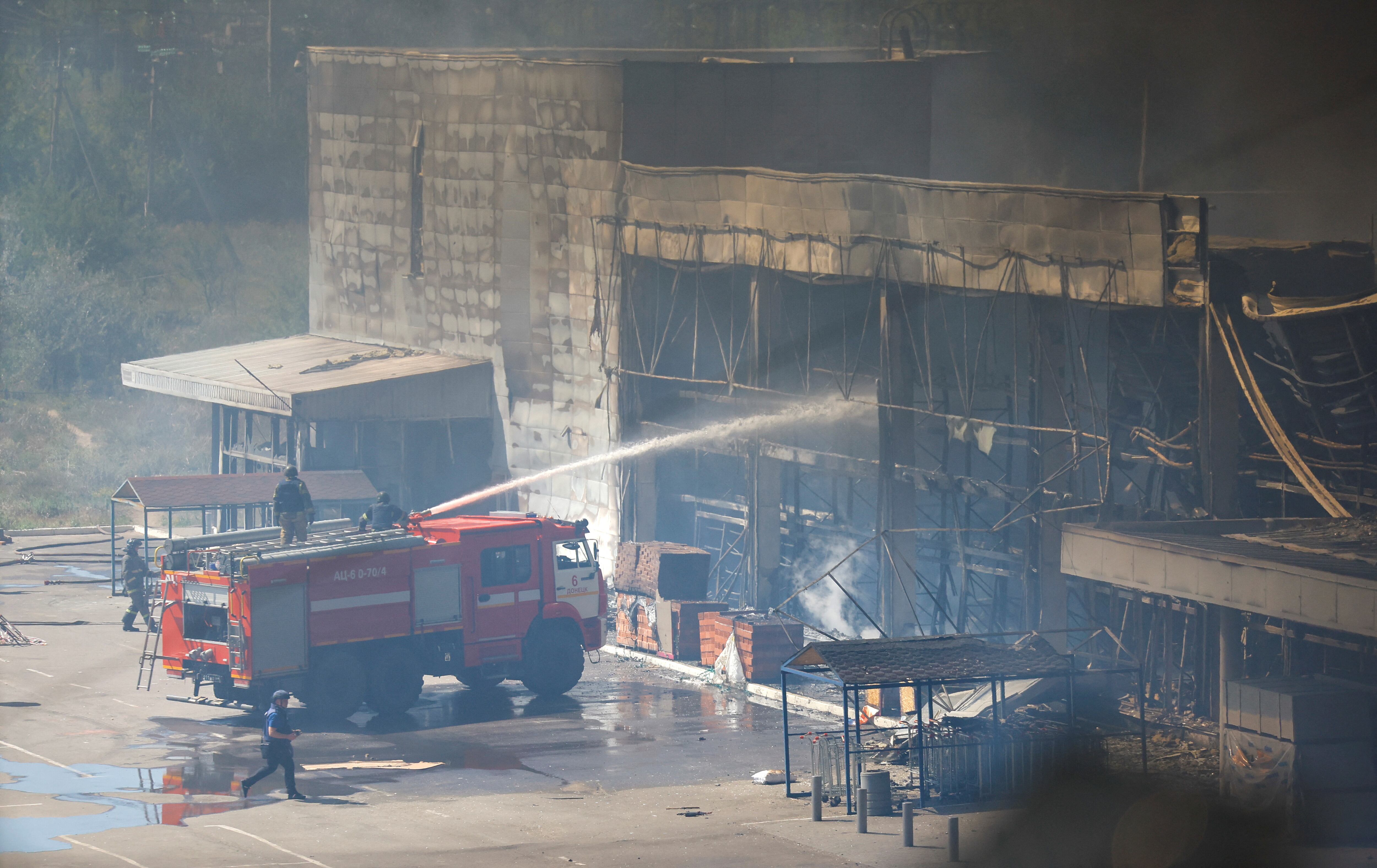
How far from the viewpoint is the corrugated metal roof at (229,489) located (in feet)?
113

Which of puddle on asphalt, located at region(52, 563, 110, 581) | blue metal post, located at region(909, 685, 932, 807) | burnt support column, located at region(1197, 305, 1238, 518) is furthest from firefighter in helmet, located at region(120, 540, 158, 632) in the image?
burnt support column, located at region(1197, 305, 1238, 518)

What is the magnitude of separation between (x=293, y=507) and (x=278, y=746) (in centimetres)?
824

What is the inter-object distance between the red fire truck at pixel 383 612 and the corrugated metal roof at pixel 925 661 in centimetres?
720

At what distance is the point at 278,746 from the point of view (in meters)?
20.8

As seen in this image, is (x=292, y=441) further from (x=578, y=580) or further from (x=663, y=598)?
(x=578, y=580)

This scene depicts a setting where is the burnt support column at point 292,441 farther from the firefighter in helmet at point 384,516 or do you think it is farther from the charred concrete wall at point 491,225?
the firefighter in helmet at point 384,516

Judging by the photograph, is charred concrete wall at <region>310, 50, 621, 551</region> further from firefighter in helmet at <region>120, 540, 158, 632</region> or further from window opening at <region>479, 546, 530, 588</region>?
firefighter in helmet at <region>120, 540, 158, 632</region>

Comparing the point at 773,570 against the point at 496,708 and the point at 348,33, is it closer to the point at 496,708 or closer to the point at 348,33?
the point at 496,708

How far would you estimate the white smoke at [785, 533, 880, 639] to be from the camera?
32.8 meters

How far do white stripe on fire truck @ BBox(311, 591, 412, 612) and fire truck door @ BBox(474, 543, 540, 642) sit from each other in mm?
1358

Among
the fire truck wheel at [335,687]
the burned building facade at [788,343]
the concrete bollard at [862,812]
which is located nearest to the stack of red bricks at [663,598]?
the burned building facade at [788,343]

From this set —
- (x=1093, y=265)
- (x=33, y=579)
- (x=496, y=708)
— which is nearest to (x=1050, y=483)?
(x=1093, y=265)

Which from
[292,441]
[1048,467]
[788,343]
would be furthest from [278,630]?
[292,441]

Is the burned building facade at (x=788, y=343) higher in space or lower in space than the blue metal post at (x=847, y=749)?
higher
